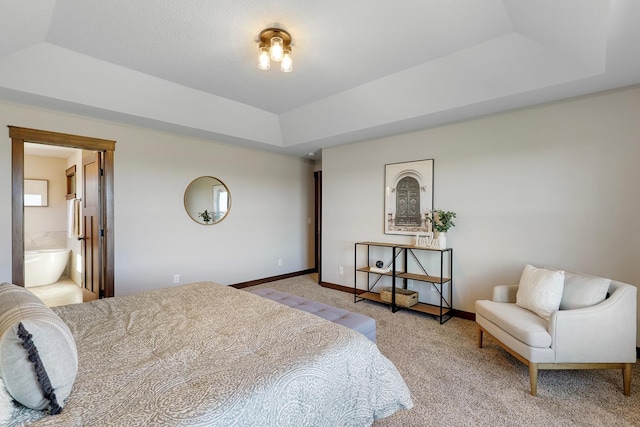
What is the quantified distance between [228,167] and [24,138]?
2.29 meters

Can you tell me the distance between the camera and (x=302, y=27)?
2277 mm

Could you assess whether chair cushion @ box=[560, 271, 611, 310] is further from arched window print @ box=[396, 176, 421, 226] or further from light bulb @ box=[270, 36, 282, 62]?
light bulb @ box=[270, 36, 282, 62]

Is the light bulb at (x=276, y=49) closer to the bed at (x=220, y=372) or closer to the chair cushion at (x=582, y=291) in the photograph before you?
the bed at (x=220, y=372)

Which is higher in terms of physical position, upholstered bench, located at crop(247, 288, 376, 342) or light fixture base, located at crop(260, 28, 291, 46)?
light fixture base, located at crop(260, 28, 291, 46)

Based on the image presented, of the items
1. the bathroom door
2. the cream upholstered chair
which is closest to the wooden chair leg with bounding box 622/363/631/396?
the cream upholstered chair

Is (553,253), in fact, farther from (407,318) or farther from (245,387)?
(245,387)

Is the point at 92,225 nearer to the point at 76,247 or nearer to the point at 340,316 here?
the point at 76,247

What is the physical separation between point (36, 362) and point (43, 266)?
5.51m

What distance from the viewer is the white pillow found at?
2.26 meters

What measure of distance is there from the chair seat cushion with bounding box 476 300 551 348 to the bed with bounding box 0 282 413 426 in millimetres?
1131

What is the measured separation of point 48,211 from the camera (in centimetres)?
579

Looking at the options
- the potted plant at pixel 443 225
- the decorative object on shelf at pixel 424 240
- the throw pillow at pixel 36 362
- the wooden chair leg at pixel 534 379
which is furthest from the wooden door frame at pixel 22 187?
the wooden chair leg at pixel 534 379

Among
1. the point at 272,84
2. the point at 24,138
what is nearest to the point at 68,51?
the point at 24,138

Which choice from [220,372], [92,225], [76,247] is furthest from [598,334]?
[76,247]
